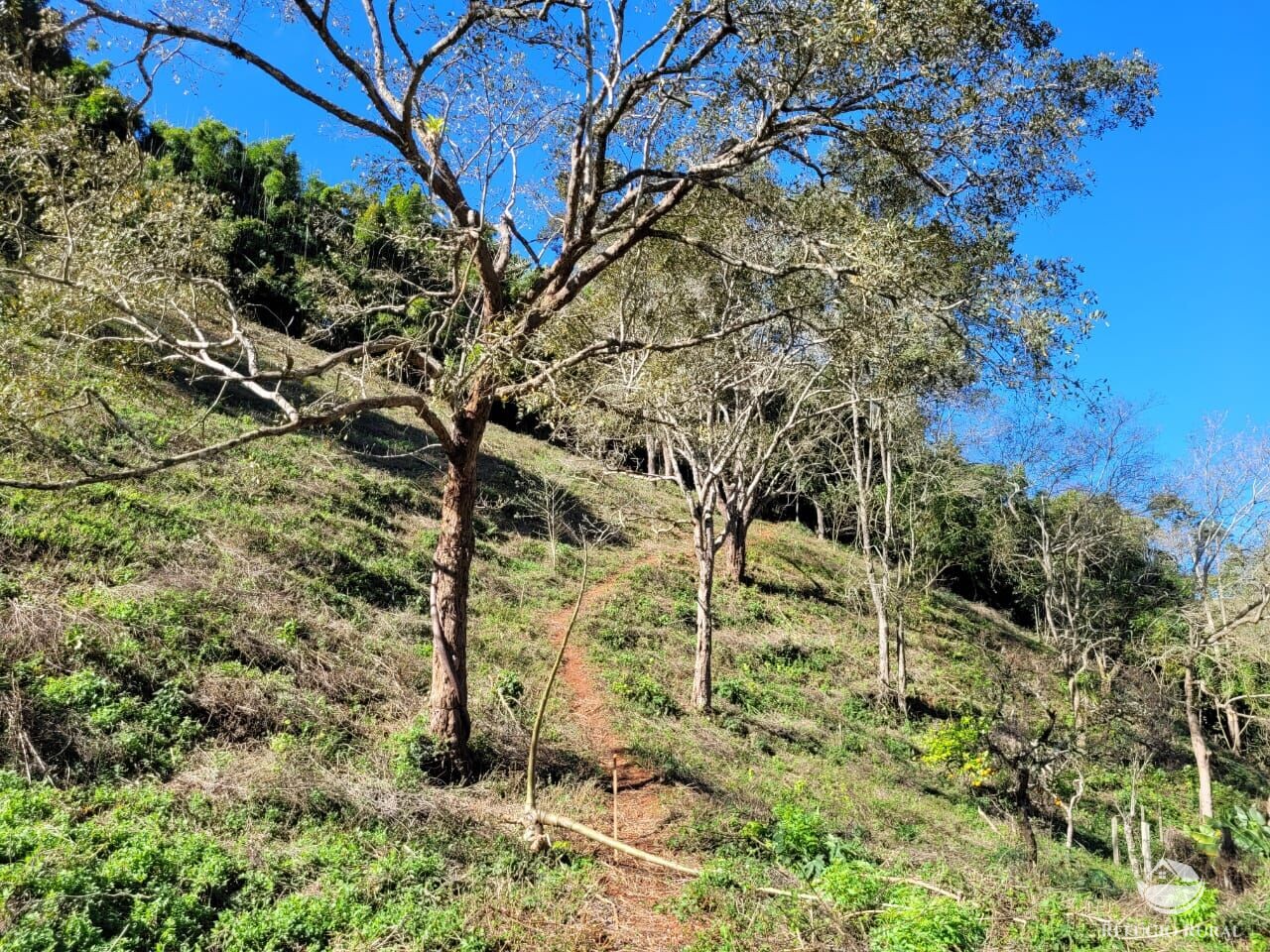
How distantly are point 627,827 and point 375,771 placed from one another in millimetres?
2697

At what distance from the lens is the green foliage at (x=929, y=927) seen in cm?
483

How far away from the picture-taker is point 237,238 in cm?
3038

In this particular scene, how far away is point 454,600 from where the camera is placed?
834cm

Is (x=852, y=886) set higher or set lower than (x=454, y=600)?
lower

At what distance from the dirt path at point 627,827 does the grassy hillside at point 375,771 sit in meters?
0.04

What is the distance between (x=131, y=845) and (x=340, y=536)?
9.75 metres

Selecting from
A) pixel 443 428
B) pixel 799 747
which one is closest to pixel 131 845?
pixel 443 428

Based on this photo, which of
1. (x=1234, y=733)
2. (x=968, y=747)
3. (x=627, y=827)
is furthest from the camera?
(x=1234, y=733)

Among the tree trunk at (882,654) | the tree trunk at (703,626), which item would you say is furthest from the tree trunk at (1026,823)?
the tree trunk at (882,654)

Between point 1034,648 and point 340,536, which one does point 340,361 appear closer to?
point 340,536

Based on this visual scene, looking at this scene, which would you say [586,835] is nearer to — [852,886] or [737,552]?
[852,886]

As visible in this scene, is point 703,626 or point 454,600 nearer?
point 454,600

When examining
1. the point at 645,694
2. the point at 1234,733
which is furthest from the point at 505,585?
the point at 1234,733

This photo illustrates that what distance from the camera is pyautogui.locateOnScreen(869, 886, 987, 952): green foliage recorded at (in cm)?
483
